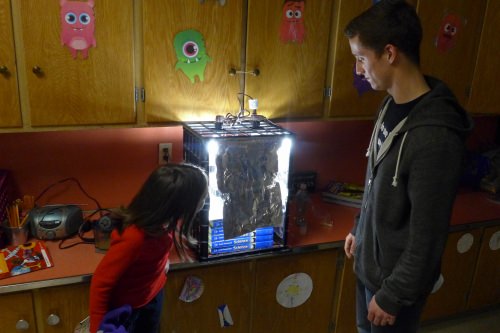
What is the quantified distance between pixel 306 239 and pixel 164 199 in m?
0.83

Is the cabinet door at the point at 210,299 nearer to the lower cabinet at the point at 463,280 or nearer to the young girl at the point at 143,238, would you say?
the young girl at the point at 143,238

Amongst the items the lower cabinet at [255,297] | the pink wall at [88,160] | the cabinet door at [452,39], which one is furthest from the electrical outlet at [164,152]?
the cabinet door at [452,39]

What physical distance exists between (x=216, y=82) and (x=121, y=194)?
2.47 ft

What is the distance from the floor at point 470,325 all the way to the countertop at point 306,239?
67 centimetres

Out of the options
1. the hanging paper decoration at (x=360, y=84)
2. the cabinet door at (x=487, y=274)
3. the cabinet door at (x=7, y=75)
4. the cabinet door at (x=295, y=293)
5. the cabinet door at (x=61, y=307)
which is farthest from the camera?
the cabinet door at (x=487, y=274)

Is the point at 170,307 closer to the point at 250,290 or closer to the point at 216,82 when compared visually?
the point at 250,290

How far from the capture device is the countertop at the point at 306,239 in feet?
5.49

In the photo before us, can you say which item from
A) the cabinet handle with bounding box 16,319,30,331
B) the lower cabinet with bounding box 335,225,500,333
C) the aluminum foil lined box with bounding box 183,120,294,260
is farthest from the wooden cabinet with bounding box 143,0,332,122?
the lower cabinet with bounding box 335,225,500,333

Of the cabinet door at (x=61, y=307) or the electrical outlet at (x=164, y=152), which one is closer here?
the cabinet door at (x=61, y=307)

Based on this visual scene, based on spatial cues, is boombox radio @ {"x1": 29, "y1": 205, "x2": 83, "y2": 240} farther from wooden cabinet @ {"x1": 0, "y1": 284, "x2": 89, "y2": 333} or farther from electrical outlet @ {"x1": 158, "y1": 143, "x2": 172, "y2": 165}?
electrical outlet @ {"x1": 158, "y1": 143, "x2": 172, "y2": 165}

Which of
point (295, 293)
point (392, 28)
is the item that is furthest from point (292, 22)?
point (295, 293)

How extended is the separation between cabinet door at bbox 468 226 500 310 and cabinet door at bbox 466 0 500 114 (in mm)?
675

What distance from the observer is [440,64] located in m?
2.35

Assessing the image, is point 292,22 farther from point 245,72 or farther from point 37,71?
point 37,71
